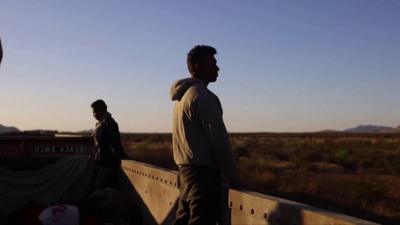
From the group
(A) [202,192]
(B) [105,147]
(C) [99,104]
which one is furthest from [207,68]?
(B) [105,147]

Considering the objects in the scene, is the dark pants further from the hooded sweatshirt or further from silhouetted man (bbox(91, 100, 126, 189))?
silhouetted man (bbox(91, 100, 126, 189))

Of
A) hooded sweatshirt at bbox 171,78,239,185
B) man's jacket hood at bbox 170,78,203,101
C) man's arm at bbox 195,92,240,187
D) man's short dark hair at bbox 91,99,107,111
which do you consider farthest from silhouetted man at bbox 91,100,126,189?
man's arm at bbox 195,92,240,187

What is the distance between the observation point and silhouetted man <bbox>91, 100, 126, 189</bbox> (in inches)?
430

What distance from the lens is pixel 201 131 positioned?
4.68 metres

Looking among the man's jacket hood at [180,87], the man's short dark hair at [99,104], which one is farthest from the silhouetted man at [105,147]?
the man's jacket hood at [180,87]

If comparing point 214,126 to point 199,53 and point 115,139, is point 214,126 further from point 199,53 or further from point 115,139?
point 115,139

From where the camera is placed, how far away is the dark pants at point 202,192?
4.77 m

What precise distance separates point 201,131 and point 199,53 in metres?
0.64

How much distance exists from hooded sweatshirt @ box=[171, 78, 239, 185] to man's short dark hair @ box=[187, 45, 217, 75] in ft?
0.49

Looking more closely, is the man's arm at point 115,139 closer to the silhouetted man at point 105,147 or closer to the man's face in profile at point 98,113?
the silhouetted man at point 105,147

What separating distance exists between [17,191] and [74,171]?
1.17 m

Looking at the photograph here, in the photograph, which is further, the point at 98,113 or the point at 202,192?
the point at 98,113

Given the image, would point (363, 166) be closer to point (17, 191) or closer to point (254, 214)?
point (17, 191)

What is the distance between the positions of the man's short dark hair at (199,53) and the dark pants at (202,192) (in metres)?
0.83
